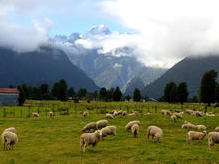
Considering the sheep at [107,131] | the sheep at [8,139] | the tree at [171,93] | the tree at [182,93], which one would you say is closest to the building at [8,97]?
Result: the tree at [171,93]

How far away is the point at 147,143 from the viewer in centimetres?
2544

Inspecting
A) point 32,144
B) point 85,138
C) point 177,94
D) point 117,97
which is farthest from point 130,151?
point 117,97

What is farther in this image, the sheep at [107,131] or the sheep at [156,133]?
the sheep at [107,131]

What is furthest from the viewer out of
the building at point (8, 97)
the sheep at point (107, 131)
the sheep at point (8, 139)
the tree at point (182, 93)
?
the building at point (8, 97)

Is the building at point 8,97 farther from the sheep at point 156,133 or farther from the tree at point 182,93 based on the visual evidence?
the sheep at point 156,133

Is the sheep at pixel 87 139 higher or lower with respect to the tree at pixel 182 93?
lower

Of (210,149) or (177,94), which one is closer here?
(210,149)

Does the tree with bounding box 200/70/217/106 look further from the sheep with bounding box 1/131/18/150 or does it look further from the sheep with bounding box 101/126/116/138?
the sheep with bounding box 1/131/18/150

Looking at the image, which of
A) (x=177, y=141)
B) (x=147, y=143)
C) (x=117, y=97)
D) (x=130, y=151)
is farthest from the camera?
(x=117, y=97)

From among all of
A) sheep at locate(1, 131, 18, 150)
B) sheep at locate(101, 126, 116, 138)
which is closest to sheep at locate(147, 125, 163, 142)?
sheep at locate(101, 126, 116, 138)

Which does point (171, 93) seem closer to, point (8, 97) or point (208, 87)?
point (208, 87)

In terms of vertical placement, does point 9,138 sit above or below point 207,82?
below

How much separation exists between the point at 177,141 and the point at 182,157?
23.5 ft

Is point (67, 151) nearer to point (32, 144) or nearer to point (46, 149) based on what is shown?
point (46, 149)
